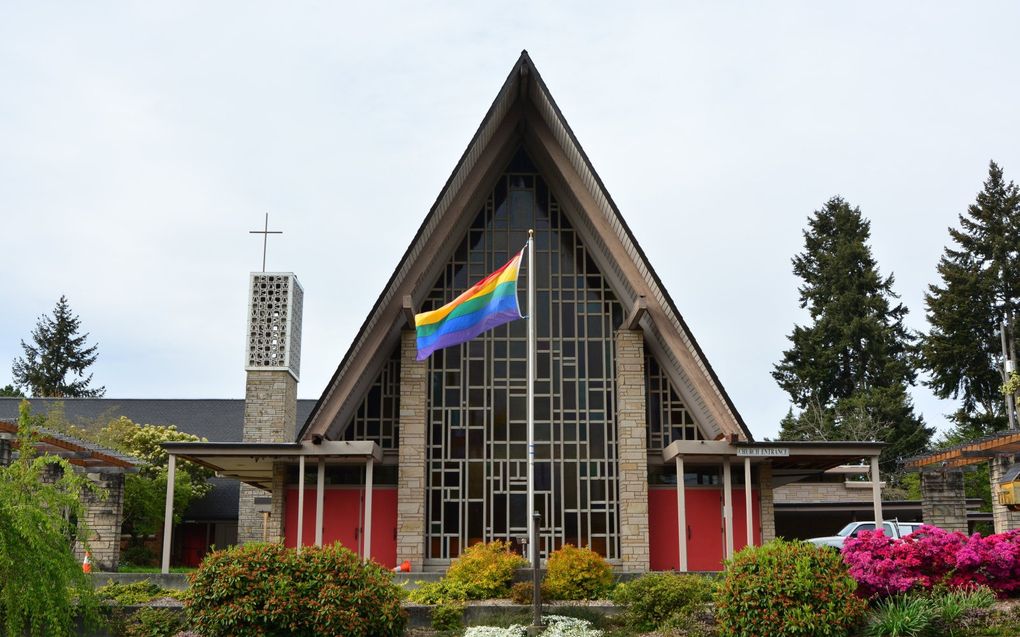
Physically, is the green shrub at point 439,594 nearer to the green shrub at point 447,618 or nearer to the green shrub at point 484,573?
the green shrub at point 484,573

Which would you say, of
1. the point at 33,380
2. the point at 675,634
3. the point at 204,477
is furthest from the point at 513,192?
the point at 33,380

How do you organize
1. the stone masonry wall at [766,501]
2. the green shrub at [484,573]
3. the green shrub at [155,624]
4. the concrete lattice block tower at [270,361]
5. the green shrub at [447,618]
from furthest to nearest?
the concrete lattice block tower at [270,361]
the stone masonry wall at [766,501]
the green shrub at [484,573]
the green shrub at [447,618]
the green shrub at [155,624]

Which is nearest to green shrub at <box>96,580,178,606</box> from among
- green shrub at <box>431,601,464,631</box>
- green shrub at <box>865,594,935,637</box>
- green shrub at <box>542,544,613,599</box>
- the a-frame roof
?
green shrub at <box>431,601,464,631</box>

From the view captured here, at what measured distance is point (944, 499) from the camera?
2252 centimetres

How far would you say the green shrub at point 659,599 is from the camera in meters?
12.8

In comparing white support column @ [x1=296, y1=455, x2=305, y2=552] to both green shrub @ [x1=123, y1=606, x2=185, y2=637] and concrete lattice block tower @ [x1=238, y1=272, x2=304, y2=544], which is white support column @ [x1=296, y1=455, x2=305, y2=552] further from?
concrete lattice block tower @ [x1=238, y1=272, x2=304, y2=544]

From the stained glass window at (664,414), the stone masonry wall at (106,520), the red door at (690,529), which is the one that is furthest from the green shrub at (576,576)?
the stone masonry wall at (106,520)

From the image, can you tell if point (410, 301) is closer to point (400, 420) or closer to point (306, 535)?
point (400, 420)

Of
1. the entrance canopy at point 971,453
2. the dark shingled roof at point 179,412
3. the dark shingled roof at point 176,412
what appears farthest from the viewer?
the dark shingled roof at point 179,412

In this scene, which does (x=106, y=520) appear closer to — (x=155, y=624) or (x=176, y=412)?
(x=155, y=624)

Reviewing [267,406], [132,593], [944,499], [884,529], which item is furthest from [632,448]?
[267,406]

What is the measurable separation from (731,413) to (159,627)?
10579 mm

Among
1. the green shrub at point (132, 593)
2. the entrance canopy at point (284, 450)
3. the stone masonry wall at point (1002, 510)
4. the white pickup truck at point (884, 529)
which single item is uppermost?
the entrance canopy at point (284, 450)

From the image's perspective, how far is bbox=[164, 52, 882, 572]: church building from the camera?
19.0m
